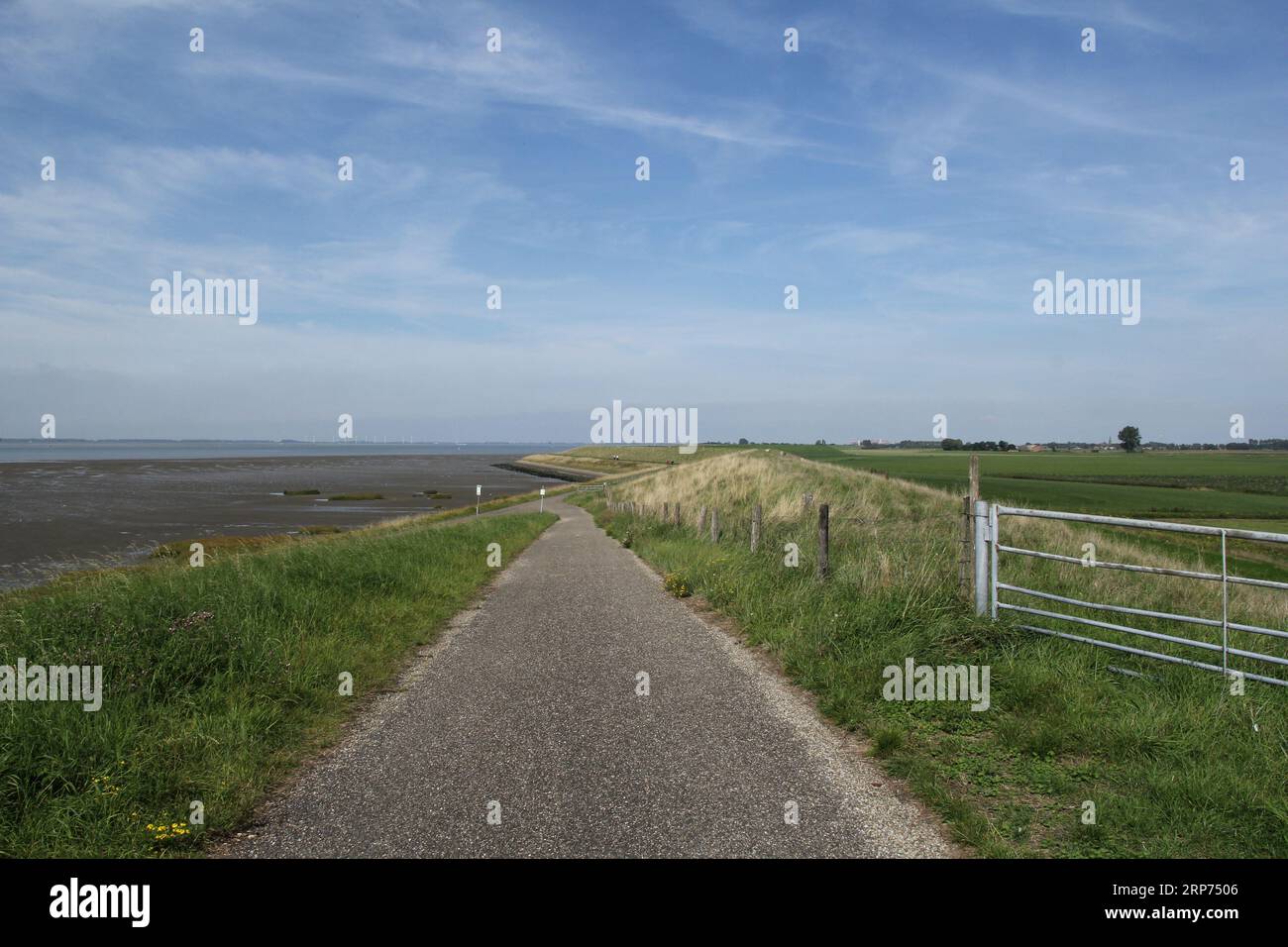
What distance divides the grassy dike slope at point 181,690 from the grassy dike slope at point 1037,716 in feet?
15.2

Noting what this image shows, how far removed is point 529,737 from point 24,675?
3.97 meters

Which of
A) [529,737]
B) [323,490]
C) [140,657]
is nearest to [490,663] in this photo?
[529,737]

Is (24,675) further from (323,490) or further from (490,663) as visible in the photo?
(323,490)

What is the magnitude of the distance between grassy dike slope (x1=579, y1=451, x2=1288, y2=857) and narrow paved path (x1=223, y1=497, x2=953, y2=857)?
0.45 m

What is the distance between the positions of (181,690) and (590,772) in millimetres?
3651

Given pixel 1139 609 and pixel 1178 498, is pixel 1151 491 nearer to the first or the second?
pixel 1178 498

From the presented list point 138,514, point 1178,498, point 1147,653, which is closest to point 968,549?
point 1147,653

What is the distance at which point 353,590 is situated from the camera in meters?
10.8

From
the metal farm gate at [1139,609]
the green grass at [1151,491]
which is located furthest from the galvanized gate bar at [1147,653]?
the green grass at [1151,491]

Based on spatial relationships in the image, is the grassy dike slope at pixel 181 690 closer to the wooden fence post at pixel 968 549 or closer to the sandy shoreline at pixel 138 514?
the wooden fence post at pixel 968 549

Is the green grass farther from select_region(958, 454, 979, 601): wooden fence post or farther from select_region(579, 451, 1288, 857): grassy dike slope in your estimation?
select_region(958, 454, 979, 601): wooden fence post

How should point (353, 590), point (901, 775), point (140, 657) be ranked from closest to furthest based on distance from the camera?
point (901, 775) < point (140, 657) < point (353, 590)

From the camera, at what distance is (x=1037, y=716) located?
5891mm
